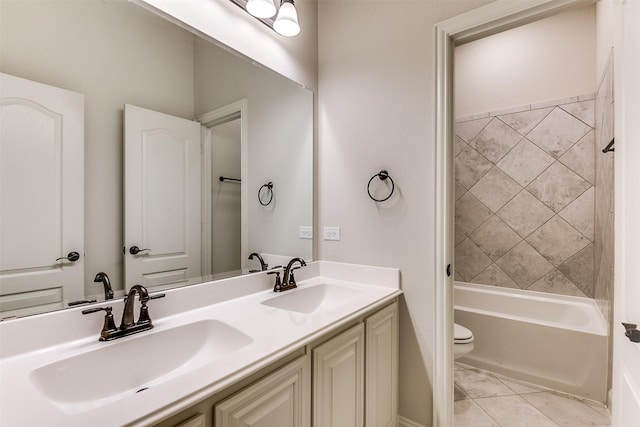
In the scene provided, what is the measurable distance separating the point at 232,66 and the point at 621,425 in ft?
6.82

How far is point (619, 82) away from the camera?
3.35 ft

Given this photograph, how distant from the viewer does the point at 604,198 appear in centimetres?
195

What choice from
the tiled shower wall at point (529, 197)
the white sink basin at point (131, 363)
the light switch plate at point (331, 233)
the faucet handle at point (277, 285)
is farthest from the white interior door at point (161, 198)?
the tiled shower wall at point (529, 197)

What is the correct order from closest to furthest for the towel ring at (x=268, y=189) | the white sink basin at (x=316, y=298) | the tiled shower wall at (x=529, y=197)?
the white sink basin at (x=316, y=298), the towel ring at (x=268, y=189), the tiled shower wall at (x=529, y=197)

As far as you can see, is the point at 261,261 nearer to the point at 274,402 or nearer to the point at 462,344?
the point at 274,402

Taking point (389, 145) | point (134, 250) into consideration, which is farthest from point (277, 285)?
point (389, 145)

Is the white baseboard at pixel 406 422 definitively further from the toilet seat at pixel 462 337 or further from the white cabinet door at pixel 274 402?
the white cabinet door at pixel 274 402

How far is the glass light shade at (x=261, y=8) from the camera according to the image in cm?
140

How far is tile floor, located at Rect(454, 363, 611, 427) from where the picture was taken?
68.2 inches

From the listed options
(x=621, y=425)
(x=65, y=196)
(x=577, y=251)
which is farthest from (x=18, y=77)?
(x=577, y=251)

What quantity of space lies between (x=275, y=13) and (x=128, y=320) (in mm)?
1510

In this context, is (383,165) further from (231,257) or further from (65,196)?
(65,196)

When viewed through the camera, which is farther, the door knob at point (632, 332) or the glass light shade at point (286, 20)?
the glass light shade at point (286, 20)

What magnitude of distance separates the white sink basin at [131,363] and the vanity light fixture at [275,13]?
1.43 m
